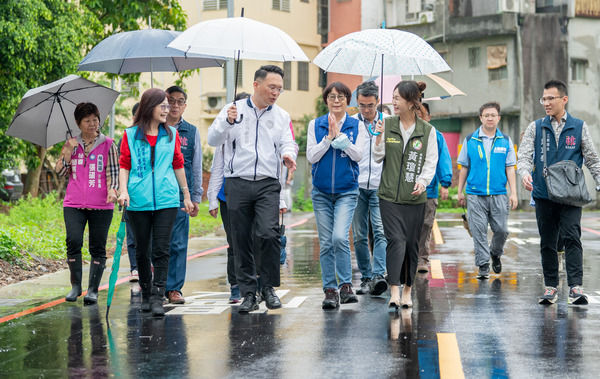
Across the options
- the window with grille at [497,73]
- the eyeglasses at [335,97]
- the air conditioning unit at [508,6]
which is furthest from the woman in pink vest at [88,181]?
the window with grille at [497,73]

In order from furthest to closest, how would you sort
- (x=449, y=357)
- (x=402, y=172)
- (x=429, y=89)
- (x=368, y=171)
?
1. (x=429, y=89)
2. (x=368, y=171)
3. (x=402, y=172)
4. (x=449, y=357)

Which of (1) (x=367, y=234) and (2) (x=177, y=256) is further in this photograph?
(1) (x=367, y=234)

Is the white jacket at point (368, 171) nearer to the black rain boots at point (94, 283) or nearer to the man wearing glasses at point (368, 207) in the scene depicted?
the man wearing glasses at point (368, 207)

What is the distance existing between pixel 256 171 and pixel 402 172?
135 centimetres

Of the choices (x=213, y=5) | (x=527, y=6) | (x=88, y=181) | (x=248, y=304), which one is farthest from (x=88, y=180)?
(x=213, y=5)

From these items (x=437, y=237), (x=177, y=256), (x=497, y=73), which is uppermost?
(x=497, y=73)

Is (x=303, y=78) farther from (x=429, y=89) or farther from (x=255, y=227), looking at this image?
(x=255, y=227)

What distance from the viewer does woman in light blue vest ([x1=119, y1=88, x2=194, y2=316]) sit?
856 centimetres

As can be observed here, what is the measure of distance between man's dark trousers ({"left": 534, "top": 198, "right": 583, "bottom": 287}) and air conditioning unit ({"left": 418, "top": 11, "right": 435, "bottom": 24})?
33.6m

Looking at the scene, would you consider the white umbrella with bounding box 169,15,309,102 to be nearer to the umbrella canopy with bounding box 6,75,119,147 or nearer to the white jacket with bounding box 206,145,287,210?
the white jacket with bounding box 206,145,287,210

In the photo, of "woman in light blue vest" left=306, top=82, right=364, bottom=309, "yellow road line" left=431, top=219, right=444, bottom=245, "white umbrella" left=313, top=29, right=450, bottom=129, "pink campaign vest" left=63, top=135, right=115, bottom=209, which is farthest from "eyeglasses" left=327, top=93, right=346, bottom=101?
"yellow road line" left=431, top=219, right=444, bottom=245

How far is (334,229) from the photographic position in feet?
30.0

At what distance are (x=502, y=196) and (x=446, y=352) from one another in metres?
5.31

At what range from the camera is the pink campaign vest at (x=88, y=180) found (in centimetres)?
941
